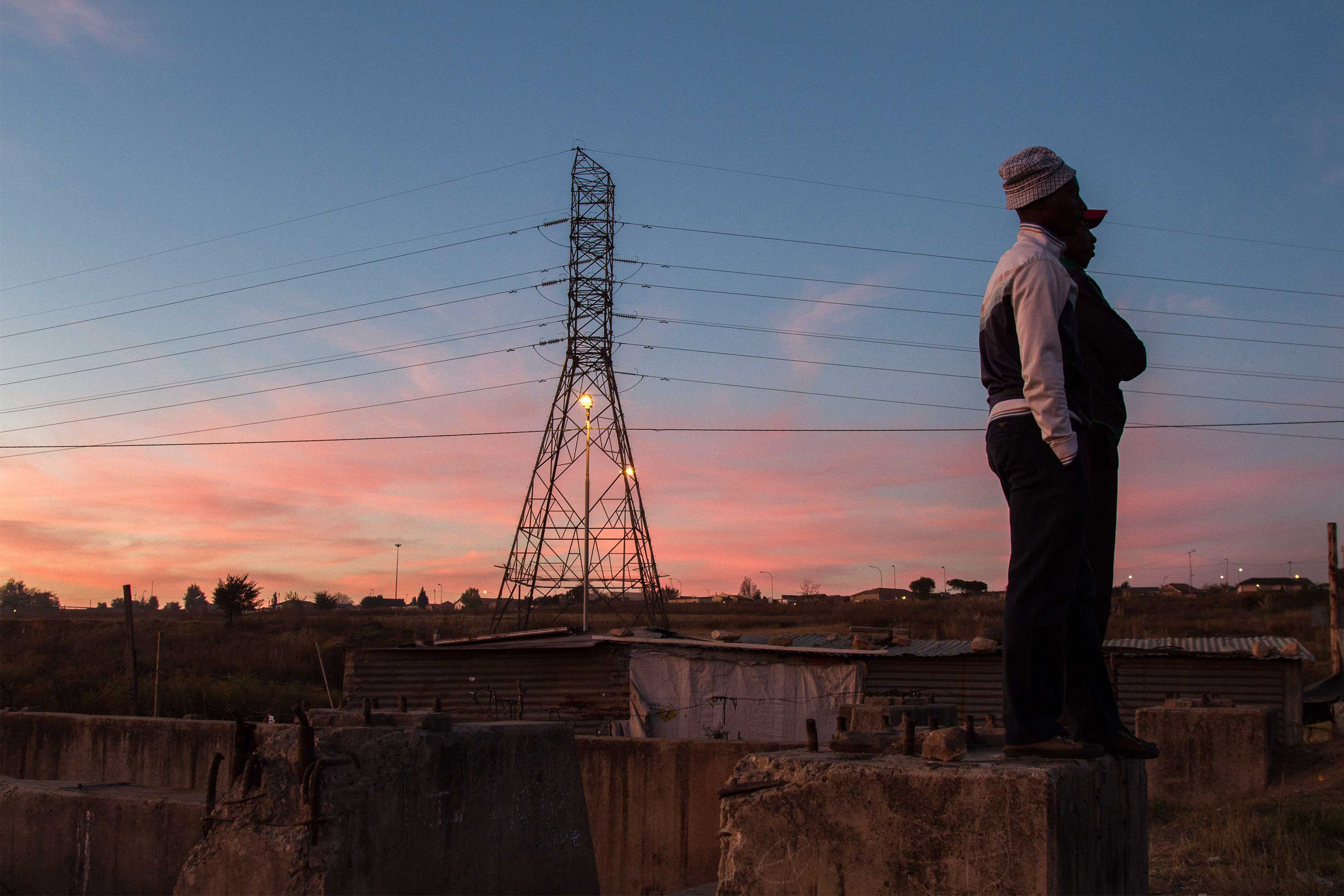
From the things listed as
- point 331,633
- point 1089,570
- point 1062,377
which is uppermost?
point 1062,377

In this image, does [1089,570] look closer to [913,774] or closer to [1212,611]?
[913,774]

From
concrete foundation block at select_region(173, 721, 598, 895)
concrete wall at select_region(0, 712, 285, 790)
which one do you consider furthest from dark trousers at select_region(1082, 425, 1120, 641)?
concrete wall at select_region(0, 712, 285, 790)

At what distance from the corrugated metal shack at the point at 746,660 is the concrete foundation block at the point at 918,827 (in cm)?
1391

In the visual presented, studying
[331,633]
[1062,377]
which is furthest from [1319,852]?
[331,633]

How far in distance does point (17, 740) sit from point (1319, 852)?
9.25 metres

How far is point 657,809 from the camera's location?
6.52 metres

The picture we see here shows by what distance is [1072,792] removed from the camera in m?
2.47

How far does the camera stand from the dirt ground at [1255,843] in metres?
5.08

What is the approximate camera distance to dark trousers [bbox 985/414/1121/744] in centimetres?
266

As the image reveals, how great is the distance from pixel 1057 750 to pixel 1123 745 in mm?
380

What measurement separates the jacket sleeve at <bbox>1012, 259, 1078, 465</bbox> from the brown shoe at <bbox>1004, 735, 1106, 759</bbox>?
0.70 meters

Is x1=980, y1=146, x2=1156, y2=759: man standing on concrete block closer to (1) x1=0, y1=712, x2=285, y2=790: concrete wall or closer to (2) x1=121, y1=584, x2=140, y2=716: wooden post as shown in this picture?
(1) x1=0, y1=712, x2=285, y2=790: concrete wall

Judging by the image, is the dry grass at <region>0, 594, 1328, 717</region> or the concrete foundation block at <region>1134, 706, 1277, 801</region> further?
the dry grass at <region>0, 594, 1328, 717</region>

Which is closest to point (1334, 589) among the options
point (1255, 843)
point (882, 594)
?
point (1255, 843)
